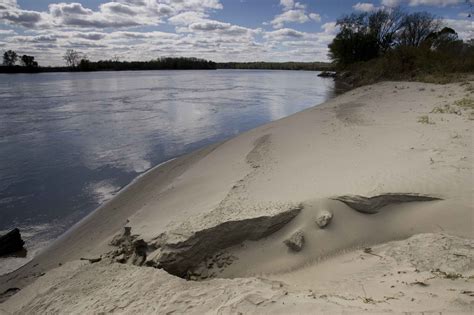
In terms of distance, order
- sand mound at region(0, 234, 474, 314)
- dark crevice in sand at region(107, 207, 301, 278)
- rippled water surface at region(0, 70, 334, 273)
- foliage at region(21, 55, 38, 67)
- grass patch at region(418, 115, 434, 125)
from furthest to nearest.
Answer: foliage at region(21, 55, 38, 67) < grass patch at region(418, 115, 434, 125) < rippled water surface at region(0, 70, 334, 273) < dark crevice in sand at region(107, 207, 301, 278) < sand mound at region(0, 234, 474, 314)

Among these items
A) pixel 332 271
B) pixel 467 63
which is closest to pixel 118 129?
pixel 332 271

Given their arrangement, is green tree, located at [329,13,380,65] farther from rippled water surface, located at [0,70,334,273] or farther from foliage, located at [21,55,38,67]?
A: foliage, located at [21,55,38,67]

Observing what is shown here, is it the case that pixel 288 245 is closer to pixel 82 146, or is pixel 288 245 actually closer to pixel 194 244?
pixel 194 244

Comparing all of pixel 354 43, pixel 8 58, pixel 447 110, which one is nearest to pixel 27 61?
pixel 8 58

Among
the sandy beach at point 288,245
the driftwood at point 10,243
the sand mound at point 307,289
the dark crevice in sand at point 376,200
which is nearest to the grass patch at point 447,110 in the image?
the sandy beach at point 288,245

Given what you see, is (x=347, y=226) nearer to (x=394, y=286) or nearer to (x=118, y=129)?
(x=394, y=286)

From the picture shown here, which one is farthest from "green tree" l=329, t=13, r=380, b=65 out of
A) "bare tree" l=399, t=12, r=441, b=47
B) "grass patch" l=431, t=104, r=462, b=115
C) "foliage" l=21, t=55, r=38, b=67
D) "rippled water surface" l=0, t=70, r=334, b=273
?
"foliage" l=21, t=55, r=38, b=67

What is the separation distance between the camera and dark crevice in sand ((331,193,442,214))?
508 cm

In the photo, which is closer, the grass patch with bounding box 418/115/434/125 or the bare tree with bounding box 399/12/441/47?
the grass patch with bounding box 418/115/434/125

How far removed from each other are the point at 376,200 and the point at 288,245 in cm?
156

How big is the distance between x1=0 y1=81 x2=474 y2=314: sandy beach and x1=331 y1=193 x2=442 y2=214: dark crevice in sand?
2cm

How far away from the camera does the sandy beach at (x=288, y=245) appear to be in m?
3.61

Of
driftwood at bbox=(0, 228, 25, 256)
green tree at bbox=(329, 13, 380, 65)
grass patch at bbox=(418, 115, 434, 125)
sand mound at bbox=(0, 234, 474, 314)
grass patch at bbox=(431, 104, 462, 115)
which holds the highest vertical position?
green tree at bbox=(329, 13, 380, 65)

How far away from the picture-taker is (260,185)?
6.46 m
